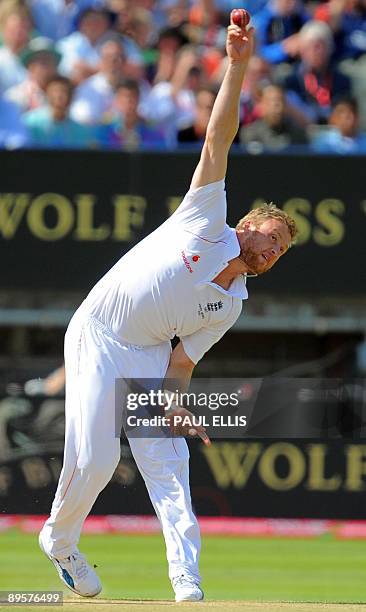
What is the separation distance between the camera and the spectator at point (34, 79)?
38.9 feet

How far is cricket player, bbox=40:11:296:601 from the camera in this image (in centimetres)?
592

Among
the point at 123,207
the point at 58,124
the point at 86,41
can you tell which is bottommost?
the point at 123,207

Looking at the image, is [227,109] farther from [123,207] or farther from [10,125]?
[10,125]

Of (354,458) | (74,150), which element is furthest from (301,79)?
(354,458)

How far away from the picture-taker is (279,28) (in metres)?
13.2

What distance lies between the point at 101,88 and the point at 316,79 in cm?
211

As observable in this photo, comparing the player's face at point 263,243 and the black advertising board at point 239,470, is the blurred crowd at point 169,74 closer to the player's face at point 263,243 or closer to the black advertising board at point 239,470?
the black advertising board at point 239,470

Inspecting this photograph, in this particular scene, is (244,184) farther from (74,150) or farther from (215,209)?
(215,209)

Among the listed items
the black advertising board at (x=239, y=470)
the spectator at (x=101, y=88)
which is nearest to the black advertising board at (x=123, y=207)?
the spectator at (x=101, y=88)

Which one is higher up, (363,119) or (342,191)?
(363,119)

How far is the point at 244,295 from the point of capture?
622 centimetres

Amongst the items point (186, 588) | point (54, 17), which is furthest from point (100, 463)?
point (54, 17)

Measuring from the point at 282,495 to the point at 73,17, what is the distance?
5551 millimetres

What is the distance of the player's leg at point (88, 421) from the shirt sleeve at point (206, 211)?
658 mm
